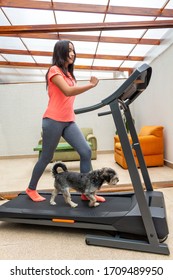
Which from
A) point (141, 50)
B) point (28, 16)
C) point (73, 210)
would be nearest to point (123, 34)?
point (141, 50)

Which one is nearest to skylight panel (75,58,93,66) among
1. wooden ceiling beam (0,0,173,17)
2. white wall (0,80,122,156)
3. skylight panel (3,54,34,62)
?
white wall (0,80,122,156)

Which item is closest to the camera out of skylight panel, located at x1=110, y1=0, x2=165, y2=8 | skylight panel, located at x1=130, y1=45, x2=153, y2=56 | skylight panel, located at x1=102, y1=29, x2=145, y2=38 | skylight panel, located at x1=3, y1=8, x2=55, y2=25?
skylight panel, located at x1=110, y1=0, x2=165, y2=8

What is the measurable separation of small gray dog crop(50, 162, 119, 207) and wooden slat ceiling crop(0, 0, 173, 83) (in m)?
1.69

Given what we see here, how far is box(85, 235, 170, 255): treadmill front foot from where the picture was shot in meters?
1.43

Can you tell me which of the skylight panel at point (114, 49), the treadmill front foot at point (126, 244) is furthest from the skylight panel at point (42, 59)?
the treadmill front foot at point (126, 244)

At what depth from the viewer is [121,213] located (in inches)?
63.3

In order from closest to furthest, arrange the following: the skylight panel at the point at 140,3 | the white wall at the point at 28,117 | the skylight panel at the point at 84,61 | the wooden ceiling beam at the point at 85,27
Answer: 1. the wooden ceiling beam at the point at 85,27
2. the skylight panel at the point at 140,3
3. the skylight panel at the point at 84,61
4. the white wall at the point at 28,117

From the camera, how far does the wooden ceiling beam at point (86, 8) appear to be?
3.40 m

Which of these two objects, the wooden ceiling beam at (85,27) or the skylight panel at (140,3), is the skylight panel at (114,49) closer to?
the skylight panel at (140,3)

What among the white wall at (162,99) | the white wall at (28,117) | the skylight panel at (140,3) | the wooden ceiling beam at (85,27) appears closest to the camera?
the wooden ceiling beam at (85,27)

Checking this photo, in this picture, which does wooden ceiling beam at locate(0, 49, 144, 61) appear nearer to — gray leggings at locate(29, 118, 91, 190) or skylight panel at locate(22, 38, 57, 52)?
skylight panel at locate(22, 38, 57, 52)

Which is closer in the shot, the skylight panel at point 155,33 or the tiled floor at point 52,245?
the tiled floor at point 52,245

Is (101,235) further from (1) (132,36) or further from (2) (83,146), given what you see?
(1) (132,36)

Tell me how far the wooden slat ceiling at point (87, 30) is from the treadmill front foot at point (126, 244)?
7.20 feet
